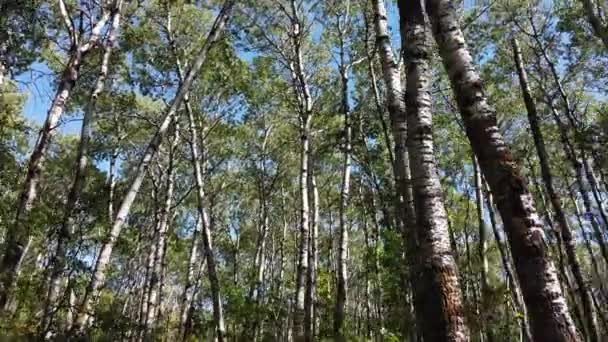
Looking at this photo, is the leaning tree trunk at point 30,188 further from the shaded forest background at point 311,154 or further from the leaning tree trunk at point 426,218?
the leaning tree trunk at point 426,218

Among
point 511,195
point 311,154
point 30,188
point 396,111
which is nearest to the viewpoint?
point 511,195

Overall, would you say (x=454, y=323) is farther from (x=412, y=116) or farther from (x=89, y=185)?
(x=89, y=185)

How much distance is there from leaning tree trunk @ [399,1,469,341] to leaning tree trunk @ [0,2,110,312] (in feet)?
24.4

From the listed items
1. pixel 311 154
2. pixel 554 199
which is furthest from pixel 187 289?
pixel 554 199

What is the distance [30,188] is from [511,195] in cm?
940

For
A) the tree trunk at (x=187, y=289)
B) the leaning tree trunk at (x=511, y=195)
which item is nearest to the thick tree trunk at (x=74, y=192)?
the leaning tree trunk at (x=511, y=195)

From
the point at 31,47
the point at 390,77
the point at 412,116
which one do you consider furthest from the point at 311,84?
the point at 412,116

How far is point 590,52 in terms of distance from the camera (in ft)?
69.9

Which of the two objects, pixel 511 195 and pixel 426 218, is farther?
pixel 426 218

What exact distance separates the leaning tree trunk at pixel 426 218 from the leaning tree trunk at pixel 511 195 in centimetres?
45

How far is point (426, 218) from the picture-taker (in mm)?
4410

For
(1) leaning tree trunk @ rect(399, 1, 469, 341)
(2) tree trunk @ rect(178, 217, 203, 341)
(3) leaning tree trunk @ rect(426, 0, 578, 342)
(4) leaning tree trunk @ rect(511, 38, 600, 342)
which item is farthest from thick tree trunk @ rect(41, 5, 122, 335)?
(4) leaning tree trunk @ rect(511, 38, 600, 342)

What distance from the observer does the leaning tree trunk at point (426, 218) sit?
12.9ft

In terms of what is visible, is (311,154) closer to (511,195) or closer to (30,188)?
(30,188)
